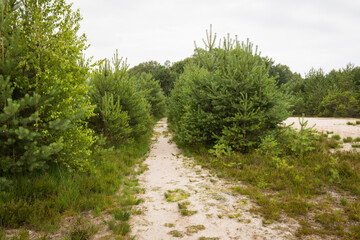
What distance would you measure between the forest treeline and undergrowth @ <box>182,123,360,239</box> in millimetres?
37

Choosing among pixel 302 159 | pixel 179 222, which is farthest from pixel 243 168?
pixel 179 222

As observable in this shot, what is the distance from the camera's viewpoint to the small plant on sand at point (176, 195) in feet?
16.3

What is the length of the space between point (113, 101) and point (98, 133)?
5.55 ft

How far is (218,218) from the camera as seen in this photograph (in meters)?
4.08

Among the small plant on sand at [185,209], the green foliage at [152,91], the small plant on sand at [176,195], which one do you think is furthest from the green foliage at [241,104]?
the green foliage at [152,91]

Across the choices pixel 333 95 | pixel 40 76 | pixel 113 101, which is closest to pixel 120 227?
pixel 40 76

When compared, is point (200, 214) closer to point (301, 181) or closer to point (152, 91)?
point (301, 181)

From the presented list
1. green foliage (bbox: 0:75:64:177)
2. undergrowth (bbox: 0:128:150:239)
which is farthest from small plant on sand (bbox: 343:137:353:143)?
green foliage (bbox: 0:75:64:177)

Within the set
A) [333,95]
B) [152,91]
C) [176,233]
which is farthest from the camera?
[152,91]

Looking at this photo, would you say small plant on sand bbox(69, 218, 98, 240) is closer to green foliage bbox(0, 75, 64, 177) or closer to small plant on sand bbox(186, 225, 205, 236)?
green foliage bbox(0, 75, 64, 177)

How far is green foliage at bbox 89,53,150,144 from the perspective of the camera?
8493mm

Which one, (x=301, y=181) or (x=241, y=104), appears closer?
(x=301, y=181)

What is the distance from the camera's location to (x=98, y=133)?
29.6 feet

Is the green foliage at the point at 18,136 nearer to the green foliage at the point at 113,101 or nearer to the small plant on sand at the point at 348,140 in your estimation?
the green foliage at the point at 113,101
